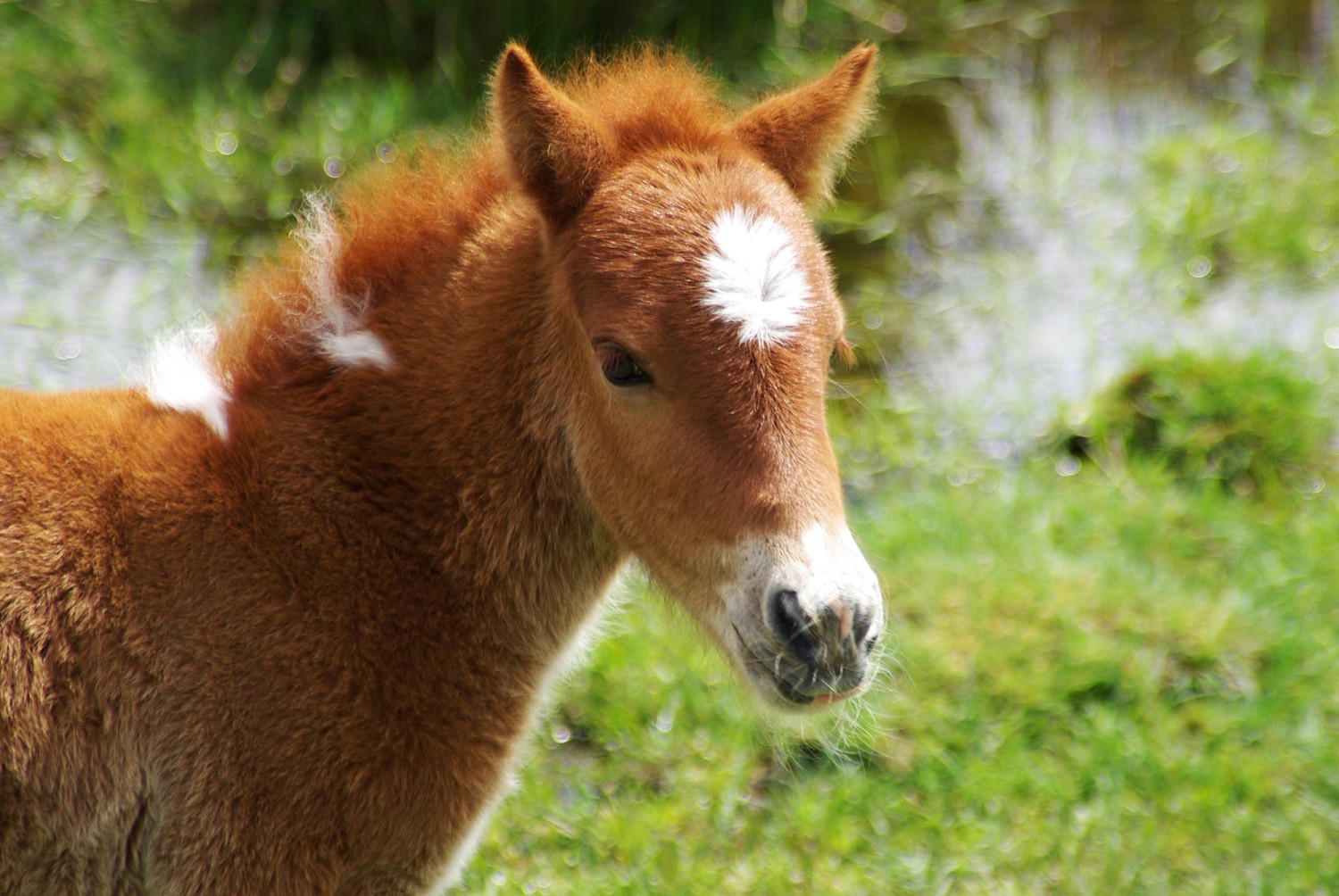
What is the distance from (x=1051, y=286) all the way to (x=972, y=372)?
0.80 m

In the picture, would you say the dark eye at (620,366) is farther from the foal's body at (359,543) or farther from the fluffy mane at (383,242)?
the fluffy mane at (383,242)

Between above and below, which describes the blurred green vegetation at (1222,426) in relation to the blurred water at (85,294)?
below

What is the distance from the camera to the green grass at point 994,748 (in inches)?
143

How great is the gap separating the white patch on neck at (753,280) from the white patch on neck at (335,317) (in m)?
0.77

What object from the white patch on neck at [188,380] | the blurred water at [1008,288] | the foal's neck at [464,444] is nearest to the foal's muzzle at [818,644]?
the foal's neck at [464,444]

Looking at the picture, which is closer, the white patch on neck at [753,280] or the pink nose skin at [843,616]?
the pink nose skin at [843,616]

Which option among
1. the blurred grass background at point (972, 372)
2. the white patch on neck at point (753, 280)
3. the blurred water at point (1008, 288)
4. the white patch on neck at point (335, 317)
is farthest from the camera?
the blurred water at point (1008, 288)

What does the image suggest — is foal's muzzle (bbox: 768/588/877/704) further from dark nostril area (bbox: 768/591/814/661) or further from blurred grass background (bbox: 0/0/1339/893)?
blurred grass background (bbox: 0/0/1339/893)

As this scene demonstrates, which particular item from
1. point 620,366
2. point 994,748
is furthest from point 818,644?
point 994,748

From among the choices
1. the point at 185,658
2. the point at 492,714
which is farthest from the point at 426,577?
the point at 185,658

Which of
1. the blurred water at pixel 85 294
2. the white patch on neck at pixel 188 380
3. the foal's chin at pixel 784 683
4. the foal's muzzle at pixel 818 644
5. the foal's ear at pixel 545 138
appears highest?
the foal's ear at pixel 545 138

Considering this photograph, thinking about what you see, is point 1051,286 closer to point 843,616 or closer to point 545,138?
point 545,138

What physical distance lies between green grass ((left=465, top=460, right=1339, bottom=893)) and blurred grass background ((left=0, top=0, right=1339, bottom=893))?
0.04 ft

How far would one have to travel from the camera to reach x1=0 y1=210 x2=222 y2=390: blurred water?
483 cm
